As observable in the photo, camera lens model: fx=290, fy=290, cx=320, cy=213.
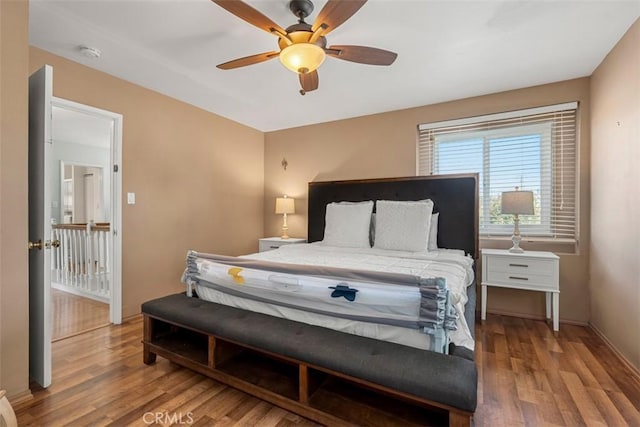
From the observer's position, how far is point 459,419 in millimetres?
1113

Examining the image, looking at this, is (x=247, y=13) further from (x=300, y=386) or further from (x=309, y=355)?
(x=300, y=386)

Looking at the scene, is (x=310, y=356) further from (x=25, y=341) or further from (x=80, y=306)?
(x=80, y=306)

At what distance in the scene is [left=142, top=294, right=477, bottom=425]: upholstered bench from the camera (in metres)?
1.15

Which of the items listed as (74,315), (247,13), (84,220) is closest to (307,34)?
(247,13)

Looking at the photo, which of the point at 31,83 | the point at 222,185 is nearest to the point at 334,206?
the point at 222,185

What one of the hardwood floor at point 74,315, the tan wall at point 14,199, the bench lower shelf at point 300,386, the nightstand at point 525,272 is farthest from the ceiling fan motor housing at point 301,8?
the hardwood floor at point 74,315

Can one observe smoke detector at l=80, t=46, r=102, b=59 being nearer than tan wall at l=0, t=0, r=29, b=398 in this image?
No

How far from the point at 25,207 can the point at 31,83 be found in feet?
2.74

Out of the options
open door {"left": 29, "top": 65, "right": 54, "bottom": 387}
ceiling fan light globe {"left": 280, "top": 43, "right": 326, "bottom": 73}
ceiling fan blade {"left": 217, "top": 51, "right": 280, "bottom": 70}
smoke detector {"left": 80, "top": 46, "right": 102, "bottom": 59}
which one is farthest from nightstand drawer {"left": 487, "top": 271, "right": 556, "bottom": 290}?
smoke detector {"left": 80, "top": 46, "right": 102, "bottom": 59}

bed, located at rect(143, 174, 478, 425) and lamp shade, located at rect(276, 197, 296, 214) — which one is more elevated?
lamp shade, located at rect(276, 197, 296, 214)

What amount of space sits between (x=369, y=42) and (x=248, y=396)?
8.47ft

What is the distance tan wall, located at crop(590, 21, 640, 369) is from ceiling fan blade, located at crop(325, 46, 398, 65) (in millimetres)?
1722

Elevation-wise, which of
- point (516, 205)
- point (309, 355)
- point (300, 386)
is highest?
point (516, 205)

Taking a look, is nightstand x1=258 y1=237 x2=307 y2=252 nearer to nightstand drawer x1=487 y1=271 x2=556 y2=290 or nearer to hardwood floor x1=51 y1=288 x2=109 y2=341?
hardwood floor x1=51 y1=288 x2=109 y2=341
